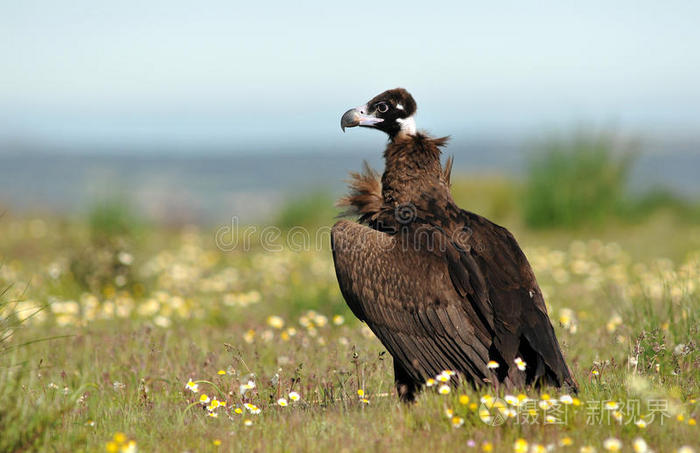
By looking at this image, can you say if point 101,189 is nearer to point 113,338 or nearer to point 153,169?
point 113,338

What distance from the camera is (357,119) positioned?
561 cm

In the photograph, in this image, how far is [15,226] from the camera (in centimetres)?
1505

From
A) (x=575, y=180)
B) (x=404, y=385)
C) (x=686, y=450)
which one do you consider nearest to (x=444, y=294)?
(x=404, y=385)

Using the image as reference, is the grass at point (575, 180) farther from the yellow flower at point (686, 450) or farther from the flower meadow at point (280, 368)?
the yellow flower at point (686, 450)

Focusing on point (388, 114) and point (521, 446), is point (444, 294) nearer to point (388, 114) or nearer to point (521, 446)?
point (521, 446)

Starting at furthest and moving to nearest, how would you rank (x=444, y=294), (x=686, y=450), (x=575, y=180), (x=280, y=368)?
(x=575, y=180), (x=280, y=368), (x=444, y=294), (x=686, y=450)

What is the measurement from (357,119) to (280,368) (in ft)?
6.43

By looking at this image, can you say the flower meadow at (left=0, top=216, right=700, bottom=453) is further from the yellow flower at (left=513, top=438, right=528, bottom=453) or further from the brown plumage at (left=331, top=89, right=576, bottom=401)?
the brown plumage at (left=331, top=89, right=576, bottom=401)

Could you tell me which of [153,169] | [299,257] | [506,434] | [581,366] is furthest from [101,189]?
[153,169]

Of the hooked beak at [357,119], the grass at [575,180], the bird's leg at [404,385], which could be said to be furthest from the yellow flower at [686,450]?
the grass at [575,180]

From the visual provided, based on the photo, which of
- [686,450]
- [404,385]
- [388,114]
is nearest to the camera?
[686,450]

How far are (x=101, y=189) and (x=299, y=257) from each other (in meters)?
3.19

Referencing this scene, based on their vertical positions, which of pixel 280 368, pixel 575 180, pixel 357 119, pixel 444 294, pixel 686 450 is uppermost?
pixel 357 119

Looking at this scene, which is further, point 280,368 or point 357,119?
point 357,119
